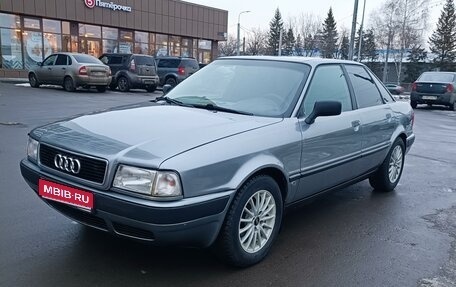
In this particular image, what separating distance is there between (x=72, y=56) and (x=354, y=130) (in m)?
16.1

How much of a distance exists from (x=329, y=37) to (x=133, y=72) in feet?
159

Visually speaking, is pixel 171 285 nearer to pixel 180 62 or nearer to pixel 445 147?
pixel 445 147

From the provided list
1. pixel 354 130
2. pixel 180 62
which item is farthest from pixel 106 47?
pixel 354 130

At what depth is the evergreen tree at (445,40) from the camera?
54875mm

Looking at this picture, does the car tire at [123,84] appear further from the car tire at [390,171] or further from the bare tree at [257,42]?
the bare tree at [257,42]

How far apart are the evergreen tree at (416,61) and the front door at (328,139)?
58057 millimetres

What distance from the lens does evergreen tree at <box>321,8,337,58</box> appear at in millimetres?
59062

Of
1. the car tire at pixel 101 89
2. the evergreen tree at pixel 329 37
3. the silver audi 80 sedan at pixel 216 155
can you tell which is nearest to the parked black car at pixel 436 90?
the car tire at pixel 101 89

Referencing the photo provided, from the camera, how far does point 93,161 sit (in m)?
2.86

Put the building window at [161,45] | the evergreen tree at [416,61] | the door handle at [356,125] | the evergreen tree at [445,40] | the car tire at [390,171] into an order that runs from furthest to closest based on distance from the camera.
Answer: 1. the evergreen tree at [416,61]
2. the evergreen tree at [445,40]
3. the building window at [161,45]
4. the car tire at [390,171]
5. the door handle at [356,125]

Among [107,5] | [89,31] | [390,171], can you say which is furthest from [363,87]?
[107,5]

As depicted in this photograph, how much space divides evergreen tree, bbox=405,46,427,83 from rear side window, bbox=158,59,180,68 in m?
43.9

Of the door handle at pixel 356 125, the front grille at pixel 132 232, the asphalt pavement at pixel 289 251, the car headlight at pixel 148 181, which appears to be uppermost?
the door handle at pixel 356 125

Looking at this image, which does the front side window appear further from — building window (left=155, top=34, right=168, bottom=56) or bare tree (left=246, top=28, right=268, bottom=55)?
bare tree (left=246, top=28, right=268, bottom=55)
